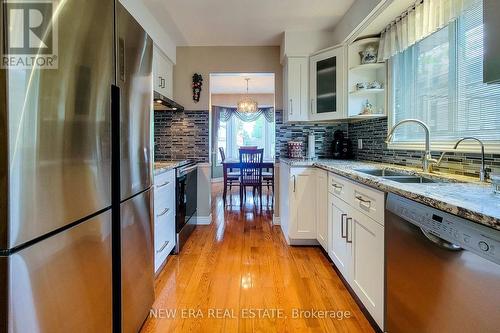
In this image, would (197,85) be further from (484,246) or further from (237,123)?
(237,123)

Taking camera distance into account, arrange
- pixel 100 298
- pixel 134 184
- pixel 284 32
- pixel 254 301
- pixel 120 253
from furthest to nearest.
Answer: pixel 284 32
pixel 254 301
pixel 134 184
pixel 120 253
pixel 100 298

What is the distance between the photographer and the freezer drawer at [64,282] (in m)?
0.74

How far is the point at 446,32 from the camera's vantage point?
1.93 metres

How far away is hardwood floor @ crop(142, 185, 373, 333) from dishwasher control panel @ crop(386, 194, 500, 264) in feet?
2.85

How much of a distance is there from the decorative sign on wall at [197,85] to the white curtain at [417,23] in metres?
2.15

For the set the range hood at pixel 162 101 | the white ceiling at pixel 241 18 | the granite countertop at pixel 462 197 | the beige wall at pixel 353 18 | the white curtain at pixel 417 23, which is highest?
the white ceiling at pixel 241 18

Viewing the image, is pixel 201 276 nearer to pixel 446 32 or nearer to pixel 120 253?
pixel 120 253

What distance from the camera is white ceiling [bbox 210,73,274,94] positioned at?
5.72 m

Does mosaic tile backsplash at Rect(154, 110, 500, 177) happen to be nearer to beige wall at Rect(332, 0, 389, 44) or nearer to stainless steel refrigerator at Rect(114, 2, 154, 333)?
beige wall at Rect(332, 0, 389, 44)

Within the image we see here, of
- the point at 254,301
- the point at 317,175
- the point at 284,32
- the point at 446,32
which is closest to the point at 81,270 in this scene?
the point at 254,301

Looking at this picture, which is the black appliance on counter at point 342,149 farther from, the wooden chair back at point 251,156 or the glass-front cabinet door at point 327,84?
the wooden chair back at point 251,156

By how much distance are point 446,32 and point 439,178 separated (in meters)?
1.09

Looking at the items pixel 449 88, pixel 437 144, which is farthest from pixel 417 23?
pixel 437 144

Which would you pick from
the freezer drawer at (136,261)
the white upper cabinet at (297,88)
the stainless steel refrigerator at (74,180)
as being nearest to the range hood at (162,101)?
the stainless steel refrigerator at (74,180)
